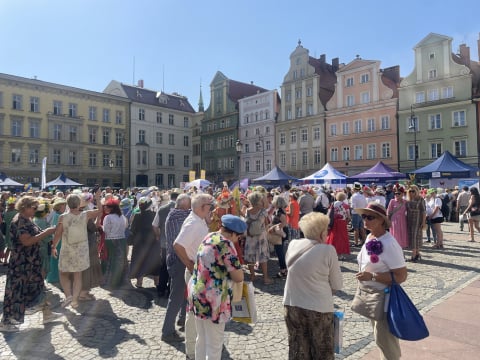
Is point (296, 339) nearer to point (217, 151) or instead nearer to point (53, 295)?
point (53, 295)

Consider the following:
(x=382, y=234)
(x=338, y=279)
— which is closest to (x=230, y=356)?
(x=338, y=279)

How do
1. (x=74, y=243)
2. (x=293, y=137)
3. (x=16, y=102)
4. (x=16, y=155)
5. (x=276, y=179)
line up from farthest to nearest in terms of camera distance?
(x=293, y=137), (x=16, y=155), (x=16, y=102), (x=276, y=179), (x=74, y=243)

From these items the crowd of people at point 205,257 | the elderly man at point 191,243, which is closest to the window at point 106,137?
the crowd of people at point 205,257

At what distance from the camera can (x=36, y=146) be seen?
41.0m

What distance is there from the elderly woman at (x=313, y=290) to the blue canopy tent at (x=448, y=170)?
17.8m

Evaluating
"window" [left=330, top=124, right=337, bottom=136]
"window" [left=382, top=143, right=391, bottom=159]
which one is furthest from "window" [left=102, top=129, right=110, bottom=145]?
"window" [left=382, top=143, right=391, bottom=159]

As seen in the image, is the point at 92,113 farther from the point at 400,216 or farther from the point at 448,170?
the point at 400,216

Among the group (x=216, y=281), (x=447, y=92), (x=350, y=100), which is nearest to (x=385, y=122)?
(x=350, y=100)

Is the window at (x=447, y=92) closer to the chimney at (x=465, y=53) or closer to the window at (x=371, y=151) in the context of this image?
the chimney at (x=465, y=53)

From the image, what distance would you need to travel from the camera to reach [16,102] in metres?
39.5

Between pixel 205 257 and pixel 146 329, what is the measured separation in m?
2.43

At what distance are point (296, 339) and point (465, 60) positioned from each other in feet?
133

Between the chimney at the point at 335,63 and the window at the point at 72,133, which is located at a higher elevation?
the chimney at the point at 335,63

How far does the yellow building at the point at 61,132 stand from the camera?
3925 centimetres
